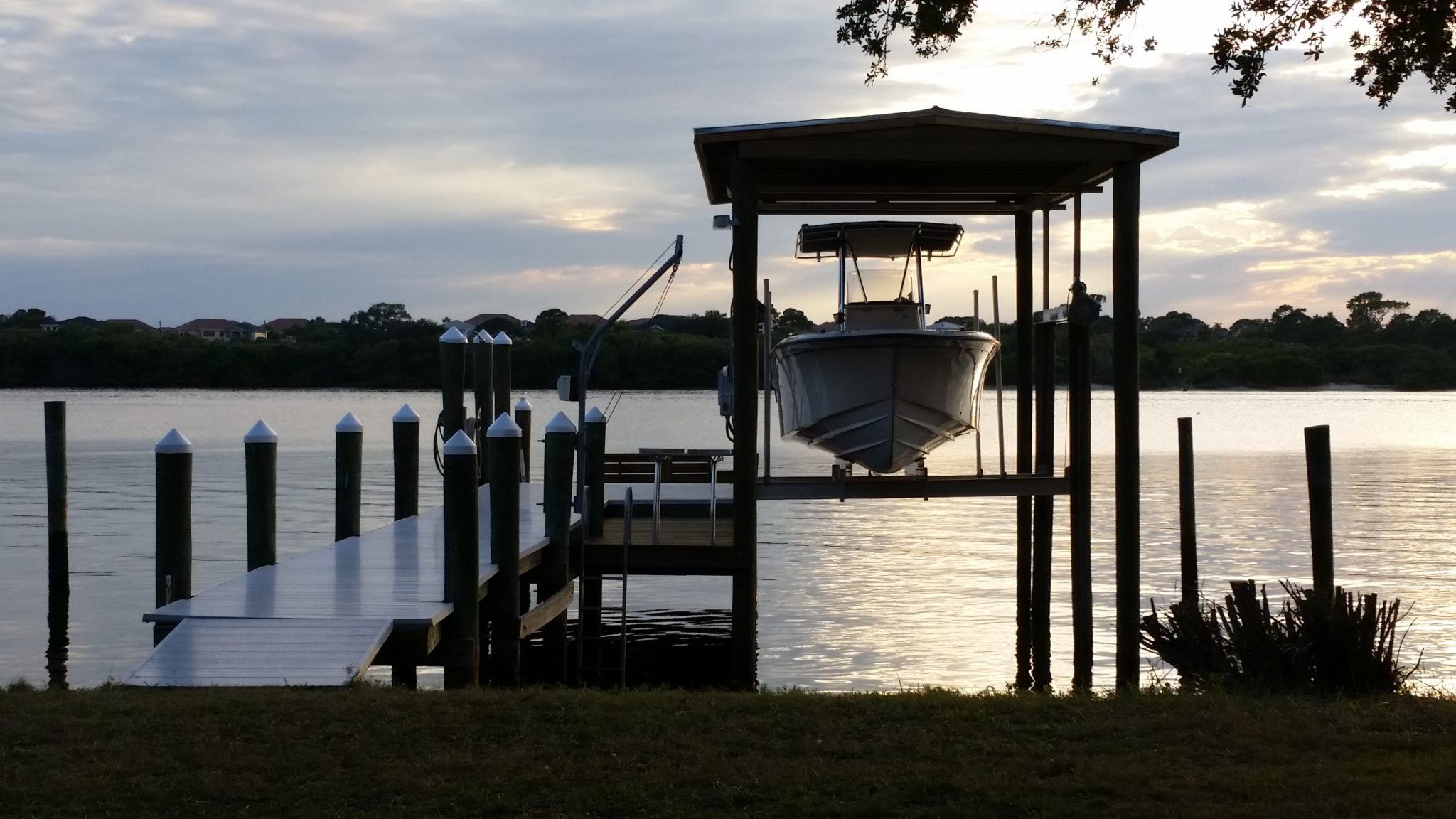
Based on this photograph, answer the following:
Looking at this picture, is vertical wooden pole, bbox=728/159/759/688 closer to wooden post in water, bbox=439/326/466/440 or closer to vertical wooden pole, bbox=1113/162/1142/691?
vertical wooden pole, bbox=1113/162/1142/691

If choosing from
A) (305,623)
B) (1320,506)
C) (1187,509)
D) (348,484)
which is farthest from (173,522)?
(1187,509)

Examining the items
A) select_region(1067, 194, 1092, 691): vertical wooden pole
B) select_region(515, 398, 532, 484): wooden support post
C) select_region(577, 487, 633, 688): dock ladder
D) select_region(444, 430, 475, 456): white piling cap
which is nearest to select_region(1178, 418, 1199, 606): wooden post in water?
select_region(1067, 194, 1092, 691): vertical wooden pole

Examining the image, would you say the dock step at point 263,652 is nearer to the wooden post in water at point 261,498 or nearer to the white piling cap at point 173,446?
the white piling cap at point 173,446

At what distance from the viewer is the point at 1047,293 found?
1572 centimetres

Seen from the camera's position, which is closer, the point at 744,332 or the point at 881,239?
the point at 744,332

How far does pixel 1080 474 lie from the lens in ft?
47.3

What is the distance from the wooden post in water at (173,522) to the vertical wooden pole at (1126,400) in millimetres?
7919

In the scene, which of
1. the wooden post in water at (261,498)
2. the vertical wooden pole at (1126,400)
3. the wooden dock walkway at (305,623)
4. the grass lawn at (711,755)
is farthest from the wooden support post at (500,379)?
the grass lawn at (711,755)

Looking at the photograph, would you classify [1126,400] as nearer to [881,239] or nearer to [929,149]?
[929,149]

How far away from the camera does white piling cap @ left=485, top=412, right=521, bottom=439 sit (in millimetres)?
11508

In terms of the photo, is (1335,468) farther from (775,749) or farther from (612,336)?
(775,749)

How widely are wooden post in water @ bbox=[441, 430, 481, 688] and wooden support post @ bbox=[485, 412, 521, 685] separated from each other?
620 mm

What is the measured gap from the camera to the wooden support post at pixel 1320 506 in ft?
37.1

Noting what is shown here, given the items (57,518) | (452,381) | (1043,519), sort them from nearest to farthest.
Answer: (1043,519) < (452,381) < (57,518)
